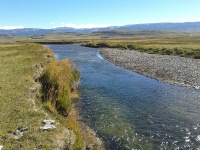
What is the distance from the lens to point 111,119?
23.5 meters

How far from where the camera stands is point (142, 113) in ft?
82.2

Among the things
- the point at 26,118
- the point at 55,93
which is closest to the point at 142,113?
the point at 55,93

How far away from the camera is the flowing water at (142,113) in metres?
19.0

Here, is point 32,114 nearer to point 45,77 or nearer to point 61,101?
point 61,101

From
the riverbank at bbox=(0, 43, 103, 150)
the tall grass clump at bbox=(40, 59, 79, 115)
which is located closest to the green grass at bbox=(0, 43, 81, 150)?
the riverbank at bbox=(0, 43, 103, 150)

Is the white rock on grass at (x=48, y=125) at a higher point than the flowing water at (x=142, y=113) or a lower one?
higher

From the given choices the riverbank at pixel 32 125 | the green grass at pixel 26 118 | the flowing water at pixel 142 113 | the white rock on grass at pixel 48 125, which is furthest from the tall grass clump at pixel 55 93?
the flowing water at pixel 142 113

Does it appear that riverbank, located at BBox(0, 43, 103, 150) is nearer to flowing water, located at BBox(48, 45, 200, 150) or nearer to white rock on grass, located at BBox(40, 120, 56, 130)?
white rock on grass, located at BBox(40, 120, 56, 130)

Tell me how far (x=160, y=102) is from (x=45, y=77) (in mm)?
12927

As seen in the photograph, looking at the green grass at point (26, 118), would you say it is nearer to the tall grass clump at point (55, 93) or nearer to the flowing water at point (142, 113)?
the tall grass clump at point (55, 93)

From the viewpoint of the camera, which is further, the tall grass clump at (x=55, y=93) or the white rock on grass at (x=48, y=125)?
the tall grass clump at (x=55, y=93)

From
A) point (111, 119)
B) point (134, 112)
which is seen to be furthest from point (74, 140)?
point (134, 112)

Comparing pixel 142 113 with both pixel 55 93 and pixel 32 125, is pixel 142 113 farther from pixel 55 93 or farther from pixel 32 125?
pixel 32 125

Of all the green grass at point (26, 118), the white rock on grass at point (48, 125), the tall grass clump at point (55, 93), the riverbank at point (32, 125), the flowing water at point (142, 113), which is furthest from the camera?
the tall grass clump at point (55, 93)
